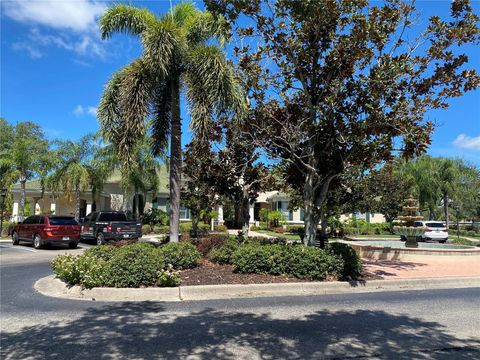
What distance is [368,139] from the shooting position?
10719 mm

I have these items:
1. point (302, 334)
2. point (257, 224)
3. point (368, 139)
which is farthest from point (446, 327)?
point (257, 224)

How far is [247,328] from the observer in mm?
6465

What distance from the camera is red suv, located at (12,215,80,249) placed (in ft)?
66.0

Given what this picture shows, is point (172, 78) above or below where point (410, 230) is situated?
above

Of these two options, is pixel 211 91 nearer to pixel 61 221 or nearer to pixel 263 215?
pixel 61 221

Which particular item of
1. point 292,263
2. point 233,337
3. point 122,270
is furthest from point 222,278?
point 233,337

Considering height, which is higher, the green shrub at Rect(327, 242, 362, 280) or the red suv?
the red suv

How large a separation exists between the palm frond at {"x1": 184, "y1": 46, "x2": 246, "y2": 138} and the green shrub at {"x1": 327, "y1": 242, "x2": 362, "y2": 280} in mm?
4970

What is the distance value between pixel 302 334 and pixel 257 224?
3794 cm

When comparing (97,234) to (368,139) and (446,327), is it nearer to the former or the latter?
(368,139)

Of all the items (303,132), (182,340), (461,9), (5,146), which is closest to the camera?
(182,340)

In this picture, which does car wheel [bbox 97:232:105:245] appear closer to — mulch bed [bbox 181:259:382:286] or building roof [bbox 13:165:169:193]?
mulch bed [bbox 181:259:382:286]

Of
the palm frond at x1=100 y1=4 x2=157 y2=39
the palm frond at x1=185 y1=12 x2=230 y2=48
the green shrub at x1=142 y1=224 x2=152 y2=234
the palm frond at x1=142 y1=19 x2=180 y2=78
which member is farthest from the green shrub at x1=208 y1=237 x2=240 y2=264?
the green shrub at x1=142 y1=224 x2=152 y2=234

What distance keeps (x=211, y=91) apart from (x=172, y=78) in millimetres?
2228
